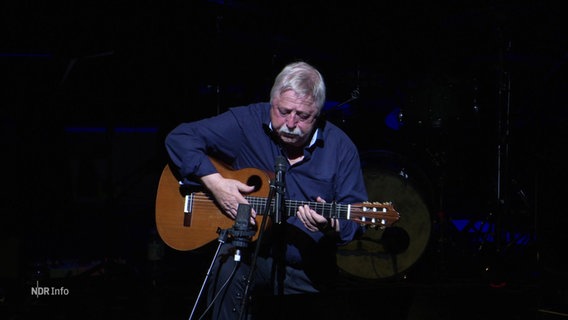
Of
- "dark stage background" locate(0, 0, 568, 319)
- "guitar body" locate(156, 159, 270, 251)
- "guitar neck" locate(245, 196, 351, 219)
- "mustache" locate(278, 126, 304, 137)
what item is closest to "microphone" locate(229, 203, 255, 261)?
"guitar neck" locate(245, 196, 351, 219)

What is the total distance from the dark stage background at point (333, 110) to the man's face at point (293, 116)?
1.72 metres

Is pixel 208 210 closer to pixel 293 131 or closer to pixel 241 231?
pixel 293 131

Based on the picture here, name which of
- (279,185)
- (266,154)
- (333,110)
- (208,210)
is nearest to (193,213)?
(208,210)

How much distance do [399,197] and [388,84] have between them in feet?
4.00

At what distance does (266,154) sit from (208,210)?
1.52 ft

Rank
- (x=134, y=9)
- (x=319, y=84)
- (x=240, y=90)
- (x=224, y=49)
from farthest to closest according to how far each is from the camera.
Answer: (x=240, y=90) < (x=224, y=49) < (x=134, y=9) < (x=319, y=84)

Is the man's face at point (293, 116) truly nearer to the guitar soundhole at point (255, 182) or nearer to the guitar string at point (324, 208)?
the guitar soundhole at point (255, 182)

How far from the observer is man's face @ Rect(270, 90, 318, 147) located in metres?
3.13

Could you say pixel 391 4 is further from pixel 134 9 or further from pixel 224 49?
pixel 134 9

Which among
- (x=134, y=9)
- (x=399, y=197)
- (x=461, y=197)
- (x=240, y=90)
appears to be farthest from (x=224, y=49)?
(x=461, y=197)

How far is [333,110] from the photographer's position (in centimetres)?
523

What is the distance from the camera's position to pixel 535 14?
16.6 ft

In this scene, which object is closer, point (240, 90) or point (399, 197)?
point (399, 197)

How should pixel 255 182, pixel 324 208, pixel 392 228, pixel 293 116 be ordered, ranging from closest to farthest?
1. pixel 324 208
2. pixel 293 116
3. pixel 255 182
4. pixel 392 228
